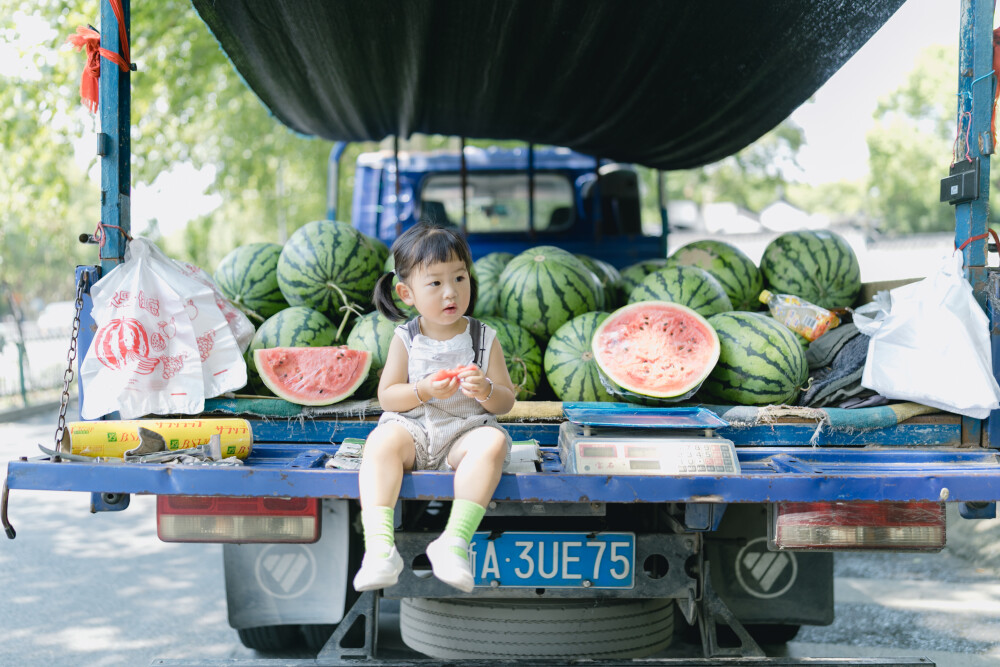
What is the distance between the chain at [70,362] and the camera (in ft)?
7.82

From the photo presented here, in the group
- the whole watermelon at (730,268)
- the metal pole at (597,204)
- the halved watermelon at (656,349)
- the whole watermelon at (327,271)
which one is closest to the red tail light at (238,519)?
the halved watermelon at (656,349)

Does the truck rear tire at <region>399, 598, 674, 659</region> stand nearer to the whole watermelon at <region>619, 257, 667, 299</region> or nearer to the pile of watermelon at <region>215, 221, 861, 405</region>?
the pile of watermelon at <region>215, 221, 861, 405</region>

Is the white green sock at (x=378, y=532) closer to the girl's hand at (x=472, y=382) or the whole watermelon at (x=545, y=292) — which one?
the girl's hand at (x=472, y=382)

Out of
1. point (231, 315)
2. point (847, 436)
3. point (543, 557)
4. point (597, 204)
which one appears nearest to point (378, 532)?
point (543, 557)

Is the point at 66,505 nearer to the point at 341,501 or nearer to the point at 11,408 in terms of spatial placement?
the point at 341,501

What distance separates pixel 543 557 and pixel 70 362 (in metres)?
1.61

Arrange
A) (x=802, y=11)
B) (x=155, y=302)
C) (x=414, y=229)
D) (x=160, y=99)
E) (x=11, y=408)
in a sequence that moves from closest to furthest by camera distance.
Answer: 1. (x=414, y=229)
2. (x=155, y=302)
3. (x=802, y=11)
4. (x=160, y=99)
5. (x=11, y=408)

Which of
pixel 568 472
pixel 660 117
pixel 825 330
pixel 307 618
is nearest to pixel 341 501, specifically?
pixel 307 618

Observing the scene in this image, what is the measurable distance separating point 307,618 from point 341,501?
23.6 inches

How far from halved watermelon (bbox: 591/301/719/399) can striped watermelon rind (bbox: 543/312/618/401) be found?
0.37 ft

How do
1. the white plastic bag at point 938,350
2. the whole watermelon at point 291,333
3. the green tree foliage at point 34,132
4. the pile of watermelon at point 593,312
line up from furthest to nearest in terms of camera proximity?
the green tree foliage at point 34,132 < the whole watermelon at point 291,333 < the pile of watermelon at point 593,312 < the white plastic bag at point 938,350

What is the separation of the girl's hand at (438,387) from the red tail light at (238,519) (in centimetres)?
48

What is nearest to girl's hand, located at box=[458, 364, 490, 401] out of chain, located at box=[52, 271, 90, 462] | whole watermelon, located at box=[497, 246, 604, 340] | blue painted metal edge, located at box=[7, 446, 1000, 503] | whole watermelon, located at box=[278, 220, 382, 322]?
blue painted metal edge, located at box=[7, 446, 1000, 503]

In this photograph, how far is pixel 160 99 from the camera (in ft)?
38.2
